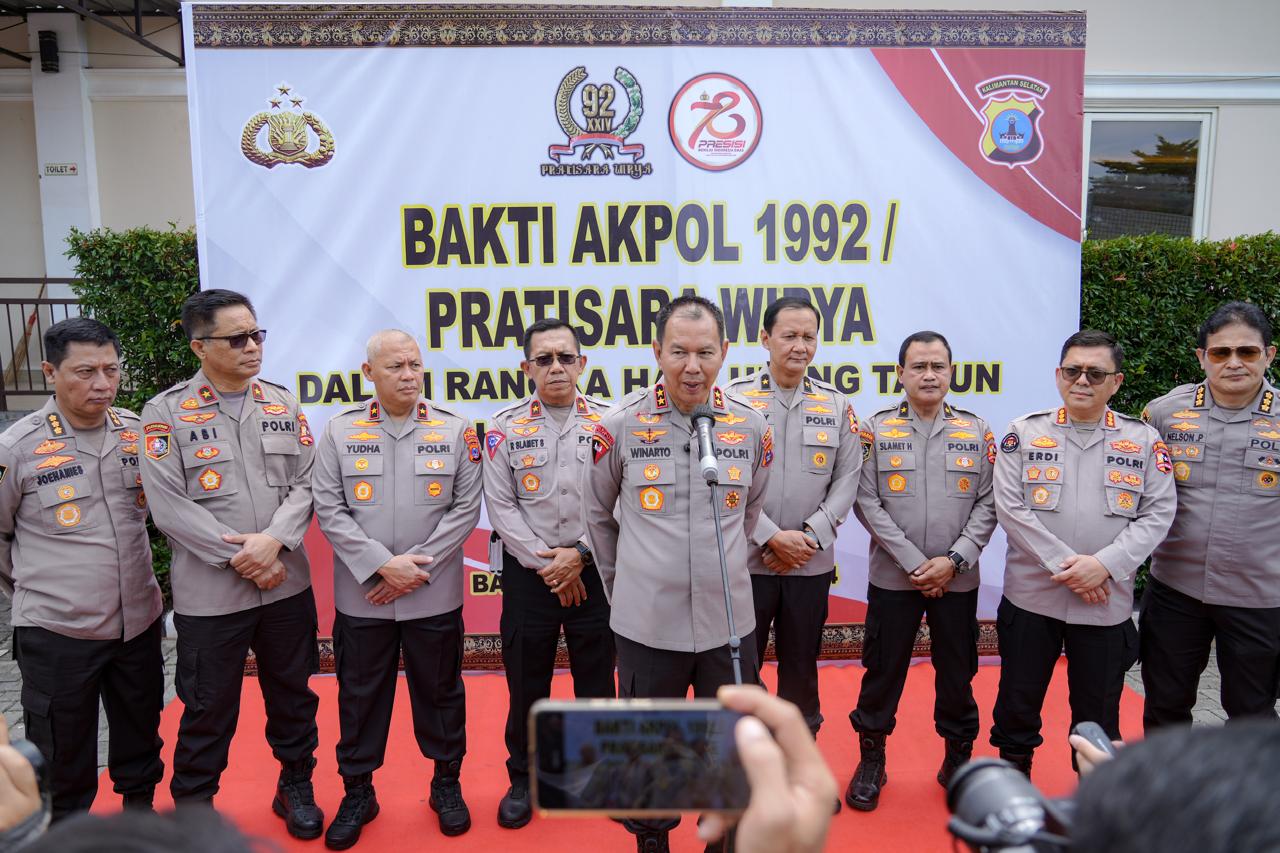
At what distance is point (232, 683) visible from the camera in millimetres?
2998

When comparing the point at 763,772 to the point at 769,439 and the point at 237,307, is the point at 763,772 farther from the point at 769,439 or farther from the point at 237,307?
the point at 237,307

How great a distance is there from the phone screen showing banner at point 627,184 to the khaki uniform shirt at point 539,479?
0.97 metres

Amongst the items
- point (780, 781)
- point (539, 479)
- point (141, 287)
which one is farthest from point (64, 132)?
point (780, 781)

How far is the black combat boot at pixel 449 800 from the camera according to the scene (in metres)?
3.04

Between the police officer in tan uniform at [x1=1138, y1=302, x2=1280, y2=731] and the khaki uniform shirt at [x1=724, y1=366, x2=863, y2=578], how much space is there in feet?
4.21

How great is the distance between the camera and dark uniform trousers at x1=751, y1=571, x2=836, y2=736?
334cm

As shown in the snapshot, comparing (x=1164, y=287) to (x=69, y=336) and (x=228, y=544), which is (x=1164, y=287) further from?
(x=69, y=336)

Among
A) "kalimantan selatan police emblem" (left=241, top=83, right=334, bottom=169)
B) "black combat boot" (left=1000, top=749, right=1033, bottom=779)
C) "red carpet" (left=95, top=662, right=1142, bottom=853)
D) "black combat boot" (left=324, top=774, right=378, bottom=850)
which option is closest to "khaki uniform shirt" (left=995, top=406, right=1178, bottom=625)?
"black combat boot" (left=1000, top=749, right=1033, bottom=779)

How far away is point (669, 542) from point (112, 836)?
A: 2079 mm

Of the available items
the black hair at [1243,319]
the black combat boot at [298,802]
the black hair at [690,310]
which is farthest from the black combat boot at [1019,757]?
the black combat boot at [298,802]

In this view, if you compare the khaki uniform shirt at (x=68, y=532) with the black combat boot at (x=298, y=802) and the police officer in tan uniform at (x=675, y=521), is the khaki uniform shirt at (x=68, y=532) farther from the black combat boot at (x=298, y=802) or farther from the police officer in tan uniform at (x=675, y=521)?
the police officer in tan uniform at (x=675, y=521)

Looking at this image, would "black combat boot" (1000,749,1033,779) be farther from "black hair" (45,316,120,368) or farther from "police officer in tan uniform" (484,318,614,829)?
"black hair" (45,316,120,368)

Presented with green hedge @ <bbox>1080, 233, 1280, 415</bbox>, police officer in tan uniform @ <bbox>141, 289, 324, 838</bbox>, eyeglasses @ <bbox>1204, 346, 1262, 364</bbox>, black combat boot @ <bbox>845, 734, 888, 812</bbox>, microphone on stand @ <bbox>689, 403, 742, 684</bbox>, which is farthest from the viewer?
green hedge @ <bbox>1080, 233, 1280, 415</bbox>

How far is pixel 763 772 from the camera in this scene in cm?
85
